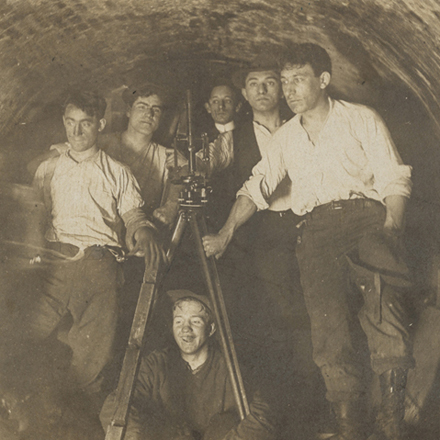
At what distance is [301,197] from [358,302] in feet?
3.36

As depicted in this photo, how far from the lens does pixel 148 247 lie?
6688 mm

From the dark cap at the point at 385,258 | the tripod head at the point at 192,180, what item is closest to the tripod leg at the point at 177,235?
the tripod head at the point at 192,180

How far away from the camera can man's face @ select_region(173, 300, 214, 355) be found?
6.50 m

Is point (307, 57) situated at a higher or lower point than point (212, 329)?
higher

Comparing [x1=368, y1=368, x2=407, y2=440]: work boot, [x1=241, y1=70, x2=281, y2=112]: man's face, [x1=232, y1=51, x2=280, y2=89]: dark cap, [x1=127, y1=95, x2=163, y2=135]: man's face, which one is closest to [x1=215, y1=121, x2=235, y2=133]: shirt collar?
[x1=241, y1=70, x2=281, y2=112]: man's face

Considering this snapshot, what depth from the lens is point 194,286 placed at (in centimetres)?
660

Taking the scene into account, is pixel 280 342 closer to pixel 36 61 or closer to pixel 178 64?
pixel 178 64

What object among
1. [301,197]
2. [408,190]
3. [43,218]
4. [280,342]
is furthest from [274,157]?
[43,218]

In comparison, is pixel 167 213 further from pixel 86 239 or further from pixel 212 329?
pixel 212 329

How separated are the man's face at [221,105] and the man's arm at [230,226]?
740mm

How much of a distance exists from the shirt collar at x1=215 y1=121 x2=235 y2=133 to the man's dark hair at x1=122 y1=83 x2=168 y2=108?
0.58 m

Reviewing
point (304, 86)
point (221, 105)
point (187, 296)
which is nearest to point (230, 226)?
point (187, 296)

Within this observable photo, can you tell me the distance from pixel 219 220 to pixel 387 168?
4.95 ft

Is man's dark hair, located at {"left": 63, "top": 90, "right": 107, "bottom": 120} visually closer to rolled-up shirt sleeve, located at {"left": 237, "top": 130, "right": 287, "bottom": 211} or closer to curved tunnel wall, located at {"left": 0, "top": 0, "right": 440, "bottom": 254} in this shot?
curved tunnel wall, located at {"left": 0, "top": 0, "right": 440, "bottom": 254}
